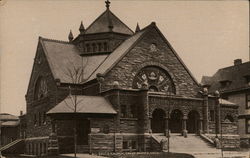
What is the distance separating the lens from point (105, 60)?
44.6m

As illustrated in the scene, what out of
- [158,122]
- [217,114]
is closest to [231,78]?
[217,114]

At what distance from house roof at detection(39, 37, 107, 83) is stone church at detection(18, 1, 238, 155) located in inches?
4.4

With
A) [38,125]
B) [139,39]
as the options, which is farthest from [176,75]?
[38,125]

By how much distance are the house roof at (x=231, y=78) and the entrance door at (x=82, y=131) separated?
21951 mm

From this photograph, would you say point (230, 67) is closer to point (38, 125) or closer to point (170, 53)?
point (170, 53)

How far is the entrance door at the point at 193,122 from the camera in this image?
1593 inches

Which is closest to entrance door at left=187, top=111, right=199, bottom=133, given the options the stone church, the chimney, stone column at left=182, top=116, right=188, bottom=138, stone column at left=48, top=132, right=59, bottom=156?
the stone church

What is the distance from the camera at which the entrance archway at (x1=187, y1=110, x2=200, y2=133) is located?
133ft

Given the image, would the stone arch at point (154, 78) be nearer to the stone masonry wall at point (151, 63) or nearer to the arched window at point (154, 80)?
A: the arched window at point (154, 80)

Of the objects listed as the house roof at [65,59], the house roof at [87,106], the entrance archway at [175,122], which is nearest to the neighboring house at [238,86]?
the entrance archway at [175,122]

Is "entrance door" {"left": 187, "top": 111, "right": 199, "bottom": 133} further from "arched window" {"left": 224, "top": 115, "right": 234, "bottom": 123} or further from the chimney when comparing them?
the chimney

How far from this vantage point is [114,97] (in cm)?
3641

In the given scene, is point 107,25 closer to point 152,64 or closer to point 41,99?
point 152,64

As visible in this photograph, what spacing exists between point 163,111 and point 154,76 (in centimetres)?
456
